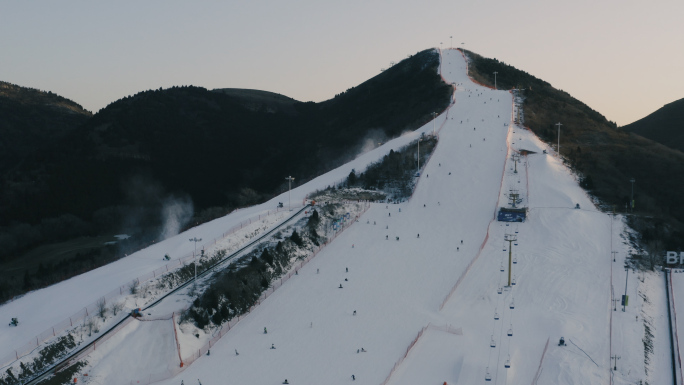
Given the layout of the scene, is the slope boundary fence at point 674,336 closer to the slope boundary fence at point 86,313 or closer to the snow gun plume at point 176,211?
the slope boundary fence at point 86,313

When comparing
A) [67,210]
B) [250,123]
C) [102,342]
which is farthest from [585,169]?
[250,123]

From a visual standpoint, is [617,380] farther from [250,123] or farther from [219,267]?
[250,123]

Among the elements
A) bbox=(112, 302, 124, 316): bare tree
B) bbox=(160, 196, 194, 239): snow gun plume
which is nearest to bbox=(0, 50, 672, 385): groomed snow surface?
bbox=(112, 302, 124, 316): bare tree

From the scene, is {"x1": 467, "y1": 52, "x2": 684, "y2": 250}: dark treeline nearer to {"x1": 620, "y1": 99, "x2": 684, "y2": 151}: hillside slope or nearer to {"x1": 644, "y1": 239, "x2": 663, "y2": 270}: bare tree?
{"x1": 644, "y1": 239, "x2": 663, "y2": 270}: bare tree

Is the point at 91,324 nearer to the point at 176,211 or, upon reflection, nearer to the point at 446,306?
the point at 446,306

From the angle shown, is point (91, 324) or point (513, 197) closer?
point (91, 324)

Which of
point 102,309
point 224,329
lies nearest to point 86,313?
point 102,309

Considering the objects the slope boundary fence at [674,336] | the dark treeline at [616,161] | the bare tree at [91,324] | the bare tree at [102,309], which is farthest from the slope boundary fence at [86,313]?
the dark treeline at [616,161]
